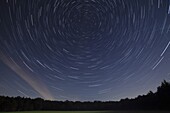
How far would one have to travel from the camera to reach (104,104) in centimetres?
15488

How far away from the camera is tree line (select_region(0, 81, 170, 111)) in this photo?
77688 millimetres

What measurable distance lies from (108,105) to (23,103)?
2499 inches

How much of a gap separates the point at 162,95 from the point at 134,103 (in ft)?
112

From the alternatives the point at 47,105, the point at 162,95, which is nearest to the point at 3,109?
the point at 47,105

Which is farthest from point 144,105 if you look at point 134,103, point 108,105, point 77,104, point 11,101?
point 77,104

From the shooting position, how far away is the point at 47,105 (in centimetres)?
14675

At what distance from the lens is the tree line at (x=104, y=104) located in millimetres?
77688

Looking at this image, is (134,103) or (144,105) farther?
(134,103)

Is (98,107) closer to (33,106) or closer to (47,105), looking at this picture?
(47,105)

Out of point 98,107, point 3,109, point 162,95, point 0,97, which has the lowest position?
point 162,95

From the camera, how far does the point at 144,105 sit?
93.2m

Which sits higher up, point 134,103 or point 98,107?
point 98,107

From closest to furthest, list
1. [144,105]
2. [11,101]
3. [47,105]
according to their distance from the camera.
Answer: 1. [144,105]
2. [11,101]
3. [47,105]

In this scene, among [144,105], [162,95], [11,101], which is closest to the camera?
[162,95]
